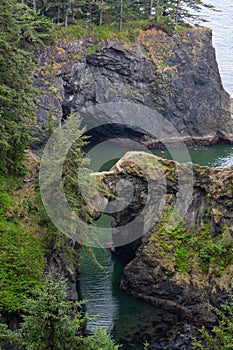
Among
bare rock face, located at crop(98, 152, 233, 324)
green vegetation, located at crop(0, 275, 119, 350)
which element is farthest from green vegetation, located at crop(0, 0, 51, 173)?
green vegetation, located at crop(0, 275, 119, 350)

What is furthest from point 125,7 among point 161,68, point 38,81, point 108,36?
point 38,81

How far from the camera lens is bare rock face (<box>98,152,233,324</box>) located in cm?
2850

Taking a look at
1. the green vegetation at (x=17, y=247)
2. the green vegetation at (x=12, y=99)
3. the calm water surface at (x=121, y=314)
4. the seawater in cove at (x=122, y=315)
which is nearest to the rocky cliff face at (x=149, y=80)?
the calm water surface at (x=121, y=314)

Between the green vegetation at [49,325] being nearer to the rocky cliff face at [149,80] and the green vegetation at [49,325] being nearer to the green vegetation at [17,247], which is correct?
the green vegetation at [17,247]

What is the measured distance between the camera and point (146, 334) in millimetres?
27344

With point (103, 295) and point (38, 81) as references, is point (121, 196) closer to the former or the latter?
point (103, 295)

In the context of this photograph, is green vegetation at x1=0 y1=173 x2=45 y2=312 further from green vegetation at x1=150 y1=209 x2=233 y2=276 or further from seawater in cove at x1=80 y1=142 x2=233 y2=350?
green vegetation at x1=150 y1=209 x2=233 y2=276

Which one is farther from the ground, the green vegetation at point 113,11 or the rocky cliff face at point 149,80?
the green vegetation at point 113,11

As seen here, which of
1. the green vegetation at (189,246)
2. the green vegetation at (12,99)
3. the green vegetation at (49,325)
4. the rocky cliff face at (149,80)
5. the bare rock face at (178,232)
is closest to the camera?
the green vegetation at (49,325)

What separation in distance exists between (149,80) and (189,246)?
35672mm

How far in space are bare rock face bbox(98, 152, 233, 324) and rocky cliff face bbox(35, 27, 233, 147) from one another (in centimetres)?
2016

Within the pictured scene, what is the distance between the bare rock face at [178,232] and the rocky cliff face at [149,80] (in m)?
20.2

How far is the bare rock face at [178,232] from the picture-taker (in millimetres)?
28500

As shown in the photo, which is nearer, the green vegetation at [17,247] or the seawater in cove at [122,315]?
the green vegetation at [17,247]
